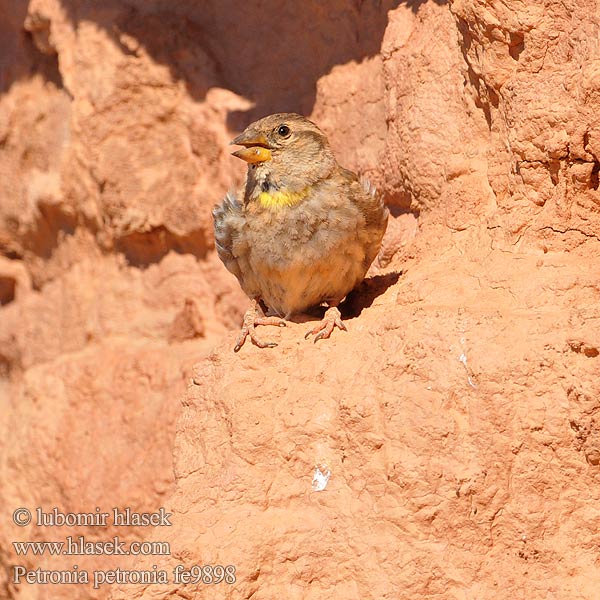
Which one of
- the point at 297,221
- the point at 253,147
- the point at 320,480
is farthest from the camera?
the point at 253,147

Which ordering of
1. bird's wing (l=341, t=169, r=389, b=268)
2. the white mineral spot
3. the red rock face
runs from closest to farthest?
the red rock face → the white mineral spot → bird's wing (l=341, t=169, r=389, b=268)

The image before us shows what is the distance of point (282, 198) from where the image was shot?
5332 mm

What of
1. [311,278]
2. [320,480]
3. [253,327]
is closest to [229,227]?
[311,278]

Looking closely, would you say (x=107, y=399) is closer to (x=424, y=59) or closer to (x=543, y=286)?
(x=424, y=59)

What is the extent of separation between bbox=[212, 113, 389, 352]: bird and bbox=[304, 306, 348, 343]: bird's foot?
4cm

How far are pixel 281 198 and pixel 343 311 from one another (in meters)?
0.70

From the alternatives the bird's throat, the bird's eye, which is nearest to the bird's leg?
the bird's throat

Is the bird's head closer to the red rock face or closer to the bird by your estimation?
the bird

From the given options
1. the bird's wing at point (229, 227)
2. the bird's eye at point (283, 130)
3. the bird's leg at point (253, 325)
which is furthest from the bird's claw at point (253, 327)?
the bird's eye at point (283, 130)

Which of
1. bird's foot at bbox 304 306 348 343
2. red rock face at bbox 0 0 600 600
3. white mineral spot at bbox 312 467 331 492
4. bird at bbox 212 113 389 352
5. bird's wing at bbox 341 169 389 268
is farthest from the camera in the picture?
bird's wing at bbox 341 169 389 268

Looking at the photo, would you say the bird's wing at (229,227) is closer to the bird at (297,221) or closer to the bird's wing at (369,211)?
the bird at (297,221)

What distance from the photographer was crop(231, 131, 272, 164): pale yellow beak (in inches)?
212

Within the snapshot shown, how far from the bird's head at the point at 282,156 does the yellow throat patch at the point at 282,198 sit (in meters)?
0.02

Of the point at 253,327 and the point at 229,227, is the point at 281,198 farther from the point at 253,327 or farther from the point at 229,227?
the point at 253,327
